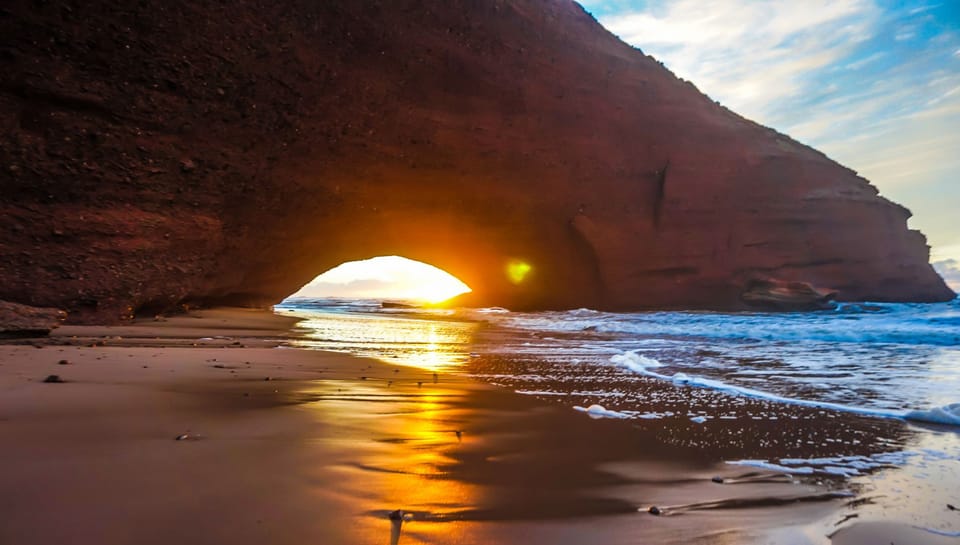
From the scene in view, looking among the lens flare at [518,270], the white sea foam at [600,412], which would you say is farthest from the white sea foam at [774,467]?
the lens flare at [518,270]

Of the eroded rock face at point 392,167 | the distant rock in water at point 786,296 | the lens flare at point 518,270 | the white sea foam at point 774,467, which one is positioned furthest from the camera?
the lens flare at point 518,270

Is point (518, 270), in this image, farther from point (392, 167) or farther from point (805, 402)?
point (805, 402)

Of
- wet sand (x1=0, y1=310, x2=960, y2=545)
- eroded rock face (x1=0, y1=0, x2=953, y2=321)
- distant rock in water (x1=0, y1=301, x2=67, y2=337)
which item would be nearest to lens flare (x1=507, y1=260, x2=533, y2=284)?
eroded rock face (x1=0, y1=0, x2=953, y2=321)

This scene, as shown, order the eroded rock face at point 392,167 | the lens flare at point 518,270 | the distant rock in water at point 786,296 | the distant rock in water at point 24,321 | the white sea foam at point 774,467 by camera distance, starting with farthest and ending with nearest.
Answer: the lens flare at point 518,270 → the distant rock in water at point 786,296 → the eroded rock face at point 392,167 → the distant rock in water at point 24,321 → the white sea foam at point 774,467

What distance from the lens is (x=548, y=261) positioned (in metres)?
20.3

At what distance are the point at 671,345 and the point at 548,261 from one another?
1208 cm

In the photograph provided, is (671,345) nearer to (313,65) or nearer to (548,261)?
(313,65)

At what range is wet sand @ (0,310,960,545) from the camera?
1.39 meters

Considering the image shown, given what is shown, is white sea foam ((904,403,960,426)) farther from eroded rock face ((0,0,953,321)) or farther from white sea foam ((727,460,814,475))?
eroded rock face ((0,0,953,321))

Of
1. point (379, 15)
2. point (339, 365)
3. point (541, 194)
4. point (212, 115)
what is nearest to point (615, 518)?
point (339, 365)

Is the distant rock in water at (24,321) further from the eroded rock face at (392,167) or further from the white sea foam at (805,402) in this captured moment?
the white sea foam at (805,402)

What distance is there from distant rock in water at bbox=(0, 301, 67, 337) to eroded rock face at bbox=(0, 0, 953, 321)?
223 cm

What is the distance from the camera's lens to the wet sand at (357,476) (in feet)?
4.56

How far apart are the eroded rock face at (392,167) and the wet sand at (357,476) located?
7.11 metres
